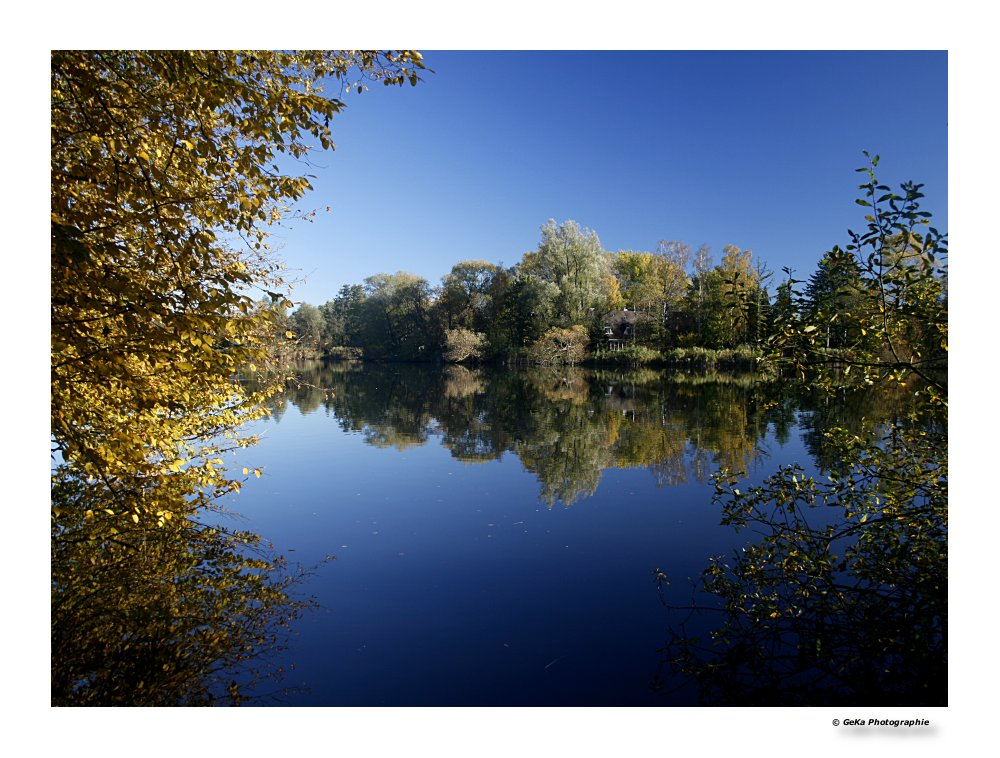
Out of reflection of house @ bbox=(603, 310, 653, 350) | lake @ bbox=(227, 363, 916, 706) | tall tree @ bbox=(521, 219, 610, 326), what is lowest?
lake @ bbox=(227, 363, 916, 706)

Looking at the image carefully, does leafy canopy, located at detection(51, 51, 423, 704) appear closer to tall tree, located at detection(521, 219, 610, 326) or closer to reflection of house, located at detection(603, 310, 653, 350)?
tall tree, located at detection(521, 219, 610, 326)

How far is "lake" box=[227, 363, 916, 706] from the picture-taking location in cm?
333

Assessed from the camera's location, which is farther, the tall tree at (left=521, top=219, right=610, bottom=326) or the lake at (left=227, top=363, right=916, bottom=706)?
the tall tree at (left=521, top=219, right=610, bottom=326)

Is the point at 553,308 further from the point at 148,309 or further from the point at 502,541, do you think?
the point at 148,309

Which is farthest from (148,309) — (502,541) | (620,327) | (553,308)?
(620,327)

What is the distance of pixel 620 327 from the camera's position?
3972 centimetres

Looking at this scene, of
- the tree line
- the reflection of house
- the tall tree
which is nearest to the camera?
the tree line

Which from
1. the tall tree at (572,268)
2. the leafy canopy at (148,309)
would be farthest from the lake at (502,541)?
the tall tree at (572,268)

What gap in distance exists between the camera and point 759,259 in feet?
81.5

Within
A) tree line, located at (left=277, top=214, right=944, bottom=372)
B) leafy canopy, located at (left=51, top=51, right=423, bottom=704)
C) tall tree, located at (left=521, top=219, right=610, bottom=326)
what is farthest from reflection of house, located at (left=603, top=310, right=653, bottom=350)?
leafy canopy, located at (left=51, top=51, right=423, bottom=704)

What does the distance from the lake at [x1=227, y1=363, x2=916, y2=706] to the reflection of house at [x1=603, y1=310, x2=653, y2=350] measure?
82.0ft

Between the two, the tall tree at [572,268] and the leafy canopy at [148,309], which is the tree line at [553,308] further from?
the leafy canopy at [148,309]
